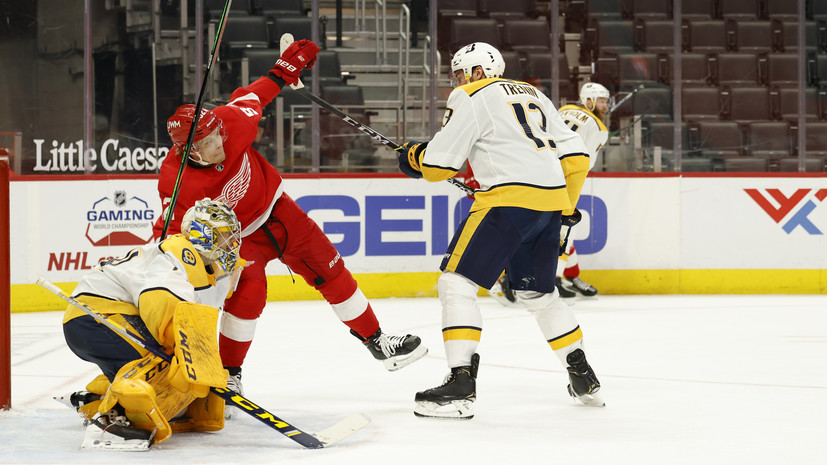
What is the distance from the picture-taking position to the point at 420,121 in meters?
7.39

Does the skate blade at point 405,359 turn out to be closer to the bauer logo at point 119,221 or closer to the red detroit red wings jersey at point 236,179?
the red detroit red wings jersey at point 236,179

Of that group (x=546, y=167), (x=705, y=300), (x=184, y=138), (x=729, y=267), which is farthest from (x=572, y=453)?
(x=729, y=267)

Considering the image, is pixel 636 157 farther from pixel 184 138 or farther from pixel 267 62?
pixel 184 138

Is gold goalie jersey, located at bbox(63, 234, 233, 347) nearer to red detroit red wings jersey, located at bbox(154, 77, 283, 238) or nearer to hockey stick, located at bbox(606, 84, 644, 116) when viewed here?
red detroit red wings jersey, located at bbox(154, 77, 283, 238)

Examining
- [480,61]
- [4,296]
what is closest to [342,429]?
[4,296]

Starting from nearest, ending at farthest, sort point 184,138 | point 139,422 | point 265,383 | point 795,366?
point 139,422 → point 184,138 → point 265,383 → point 795,366

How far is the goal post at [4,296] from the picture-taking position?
11.1 feet

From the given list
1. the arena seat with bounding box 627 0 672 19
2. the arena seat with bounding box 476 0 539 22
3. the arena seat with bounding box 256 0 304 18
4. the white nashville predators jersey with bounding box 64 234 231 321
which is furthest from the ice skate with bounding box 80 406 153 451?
the arena seat with bounding box 627 0 672 19

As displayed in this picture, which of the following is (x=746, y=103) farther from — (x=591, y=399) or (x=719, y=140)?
(x=591, y=399)

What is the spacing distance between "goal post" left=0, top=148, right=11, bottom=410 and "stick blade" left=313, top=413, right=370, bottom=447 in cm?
104

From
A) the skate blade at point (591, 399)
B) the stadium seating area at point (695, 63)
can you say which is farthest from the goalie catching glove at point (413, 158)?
the stadium seating area at point (695, 63)

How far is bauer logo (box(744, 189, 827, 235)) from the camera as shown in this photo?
7289 mm

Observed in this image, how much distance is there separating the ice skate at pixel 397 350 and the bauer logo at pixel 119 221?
119 inches

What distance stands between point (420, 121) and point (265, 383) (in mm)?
3644
